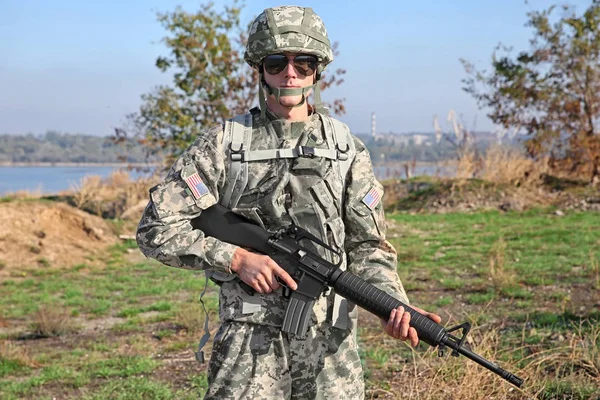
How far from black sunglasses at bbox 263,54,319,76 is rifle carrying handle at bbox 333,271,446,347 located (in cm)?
77

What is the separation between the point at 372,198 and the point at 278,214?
1.18 feet

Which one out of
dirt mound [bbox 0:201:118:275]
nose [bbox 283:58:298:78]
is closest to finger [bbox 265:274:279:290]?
nose [bbox 283:58:298:78]

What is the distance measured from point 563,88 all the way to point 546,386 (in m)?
13.8

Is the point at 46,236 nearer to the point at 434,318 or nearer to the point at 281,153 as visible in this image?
the point at 281,153

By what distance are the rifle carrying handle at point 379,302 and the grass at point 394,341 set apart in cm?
129

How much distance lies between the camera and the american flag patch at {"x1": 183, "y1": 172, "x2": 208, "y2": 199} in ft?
8.26

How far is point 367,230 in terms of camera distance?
2646 millimetres

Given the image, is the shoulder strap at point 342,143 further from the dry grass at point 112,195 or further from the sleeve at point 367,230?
the dry grass at point 112,195

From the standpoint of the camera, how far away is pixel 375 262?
2672 mm

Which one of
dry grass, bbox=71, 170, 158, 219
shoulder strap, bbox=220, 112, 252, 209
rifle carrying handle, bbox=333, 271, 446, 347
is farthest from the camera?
dry grass, bbox=71, 170, 158, 219

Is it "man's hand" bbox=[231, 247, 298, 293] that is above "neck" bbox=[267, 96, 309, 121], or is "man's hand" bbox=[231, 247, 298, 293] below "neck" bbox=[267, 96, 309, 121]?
below

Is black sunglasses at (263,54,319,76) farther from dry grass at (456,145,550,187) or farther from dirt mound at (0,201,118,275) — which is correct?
dry grass at (456,145,550,187)

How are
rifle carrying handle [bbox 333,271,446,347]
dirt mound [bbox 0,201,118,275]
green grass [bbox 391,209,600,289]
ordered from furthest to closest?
1. dirt mound [bbox 0,201,118,275]
2. green grass [bbox 391,209,600,289]
3. rifle carrying handle [bbox 333,271,446,347]

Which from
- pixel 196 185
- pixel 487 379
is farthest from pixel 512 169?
pixel 196 185
